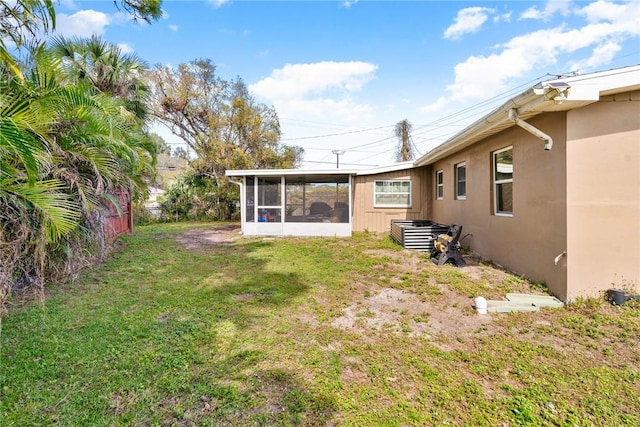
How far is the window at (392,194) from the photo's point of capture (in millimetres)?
10914

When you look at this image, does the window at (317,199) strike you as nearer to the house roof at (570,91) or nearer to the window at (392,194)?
the window at (392,194)

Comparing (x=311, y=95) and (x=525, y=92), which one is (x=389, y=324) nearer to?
(x=525, y=92)

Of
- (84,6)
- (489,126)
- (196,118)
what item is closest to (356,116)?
(196,118)

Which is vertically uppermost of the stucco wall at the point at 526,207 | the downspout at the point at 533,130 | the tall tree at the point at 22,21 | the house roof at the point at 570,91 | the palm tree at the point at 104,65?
the palm tree at the point at 104,65

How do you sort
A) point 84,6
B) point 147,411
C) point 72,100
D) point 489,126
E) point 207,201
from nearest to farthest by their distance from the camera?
point 147,411
point 72,100
point 84,6
point 489,126
point 207,201

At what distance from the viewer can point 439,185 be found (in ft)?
32.9

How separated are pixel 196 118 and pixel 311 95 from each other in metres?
6.97

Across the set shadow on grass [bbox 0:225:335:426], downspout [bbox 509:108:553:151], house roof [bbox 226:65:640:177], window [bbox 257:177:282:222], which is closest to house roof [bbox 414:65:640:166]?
house roof [bbox 226:65:640:177]

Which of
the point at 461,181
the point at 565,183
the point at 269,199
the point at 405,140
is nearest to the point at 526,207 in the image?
the point at 565,183

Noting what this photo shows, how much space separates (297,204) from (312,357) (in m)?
7.77

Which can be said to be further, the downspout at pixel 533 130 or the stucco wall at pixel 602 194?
the downspout at pixel 533 130

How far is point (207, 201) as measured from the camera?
15969 millimetres

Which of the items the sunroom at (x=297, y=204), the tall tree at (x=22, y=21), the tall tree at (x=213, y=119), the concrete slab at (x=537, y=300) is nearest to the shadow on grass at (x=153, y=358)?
the tall tree at (x=22, y=21)

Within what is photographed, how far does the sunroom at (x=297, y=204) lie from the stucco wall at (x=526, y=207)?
4.04m
